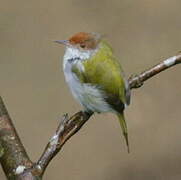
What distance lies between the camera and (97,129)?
5.59m

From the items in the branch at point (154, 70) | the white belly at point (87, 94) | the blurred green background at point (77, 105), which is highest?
the branch at point (154, 70)

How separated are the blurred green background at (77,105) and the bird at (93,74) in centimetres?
261

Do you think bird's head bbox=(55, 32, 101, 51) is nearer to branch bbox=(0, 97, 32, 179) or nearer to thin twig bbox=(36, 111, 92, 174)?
thin twig bbox=(36, 111, 92, 174)

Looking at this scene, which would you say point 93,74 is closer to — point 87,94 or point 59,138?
point 87,94

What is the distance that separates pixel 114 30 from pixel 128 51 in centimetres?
28

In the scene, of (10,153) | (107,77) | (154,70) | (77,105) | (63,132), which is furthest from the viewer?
(77,105)

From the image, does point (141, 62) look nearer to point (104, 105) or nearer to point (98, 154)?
point (98, 154)

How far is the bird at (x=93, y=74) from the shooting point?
8.77 feet

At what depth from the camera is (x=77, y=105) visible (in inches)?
216

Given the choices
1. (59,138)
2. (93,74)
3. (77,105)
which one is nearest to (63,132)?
(59,138)

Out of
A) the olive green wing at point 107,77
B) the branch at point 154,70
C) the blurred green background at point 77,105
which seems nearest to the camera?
the branch at point 154,70

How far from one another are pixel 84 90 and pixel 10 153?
104 cm

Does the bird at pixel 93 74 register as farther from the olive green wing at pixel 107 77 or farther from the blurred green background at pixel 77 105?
the blurred green background at pixel 77 105

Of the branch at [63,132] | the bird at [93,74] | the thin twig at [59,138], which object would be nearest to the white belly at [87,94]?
the bird at [93,74]
